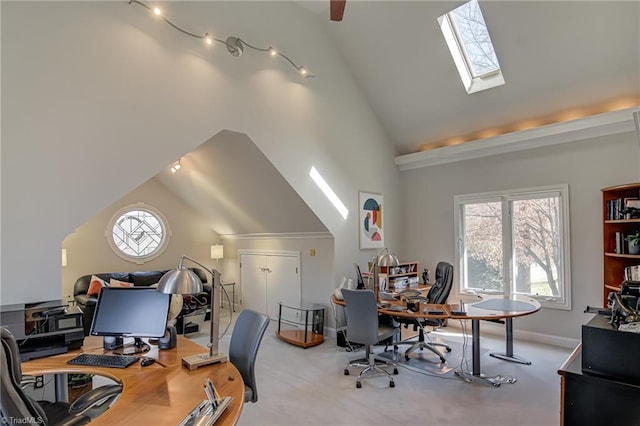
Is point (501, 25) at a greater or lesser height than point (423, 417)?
greater

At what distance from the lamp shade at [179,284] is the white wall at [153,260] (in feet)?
13.1

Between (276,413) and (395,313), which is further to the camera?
(395,313)

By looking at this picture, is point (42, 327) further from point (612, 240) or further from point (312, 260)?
point (612, 240)

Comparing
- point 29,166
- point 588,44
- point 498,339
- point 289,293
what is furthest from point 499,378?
point 29,166

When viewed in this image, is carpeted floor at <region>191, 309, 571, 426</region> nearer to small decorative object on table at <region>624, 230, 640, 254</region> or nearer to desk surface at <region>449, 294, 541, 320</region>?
desk surface at <region>449, 294, 541, 320</region>

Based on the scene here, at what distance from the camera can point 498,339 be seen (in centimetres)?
487

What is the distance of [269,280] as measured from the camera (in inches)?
240

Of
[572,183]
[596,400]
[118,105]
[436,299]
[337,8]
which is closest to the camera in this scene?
[596,400]

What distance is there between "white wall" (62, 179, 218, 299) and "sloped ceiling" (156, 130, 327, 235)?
0.39 m

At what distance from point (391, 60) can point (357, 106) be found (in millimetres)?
823

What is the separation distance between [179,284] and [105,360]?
2.31 ft

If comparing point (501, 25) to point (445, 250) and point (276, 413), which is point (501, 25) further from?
point (276, 413)

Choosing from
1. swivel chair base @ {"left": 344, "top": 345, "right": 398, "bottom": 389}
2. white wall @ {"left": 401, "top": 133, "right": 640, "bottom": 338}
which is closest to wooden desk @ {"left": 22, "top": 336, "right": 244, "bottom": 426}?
swivel chair base @ {"left": 344, "top": 345, "right": 398, "bottom": 389}

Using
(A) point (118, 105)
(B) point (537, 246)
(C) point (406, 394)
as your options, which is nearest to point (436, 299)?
(C) point (406, 394)
